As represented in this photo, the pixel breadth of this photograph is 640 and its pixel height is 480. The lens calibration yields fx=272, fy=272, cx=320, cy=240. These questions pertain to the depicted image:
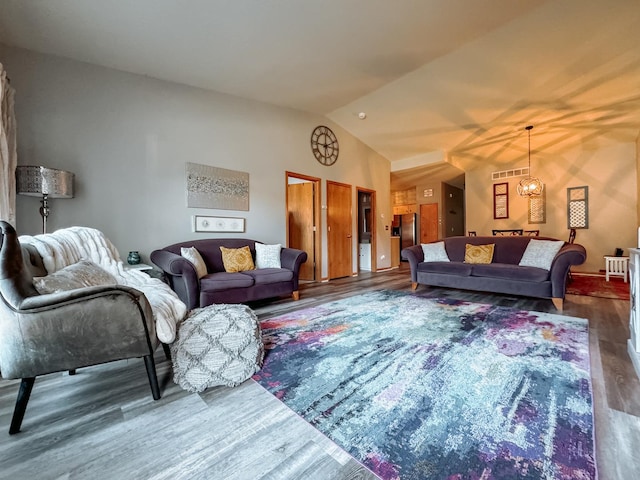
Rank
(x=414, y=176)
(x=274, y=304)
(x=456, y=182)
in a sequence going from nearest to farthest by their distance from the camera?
(x=274, y=304) → (x=414, y=176) → (x=456, y=182)

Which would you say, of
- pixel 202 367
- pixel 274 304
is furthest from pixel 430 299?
pixel 202 367

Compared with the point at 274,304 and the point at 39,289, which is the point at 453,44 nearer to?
the point at 274,304

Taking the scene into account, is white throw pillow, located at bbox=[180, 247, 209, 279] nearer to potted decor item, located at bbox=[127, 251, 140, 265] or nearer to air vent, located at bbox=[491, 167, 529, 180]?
potted decor item, located at bbox=[127, 251, 140, 265]

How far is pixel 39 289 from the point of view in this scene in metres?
1.34

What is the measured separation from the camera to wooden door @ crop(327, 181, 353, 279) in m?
5.42

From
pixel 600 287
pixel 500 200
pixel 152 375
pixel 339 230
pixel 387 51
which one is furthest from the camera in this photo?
pixel 500 200

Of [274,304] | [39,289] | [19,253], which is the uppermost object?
[19,253]

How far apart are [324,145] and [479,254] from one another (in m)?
Answer: 3.32

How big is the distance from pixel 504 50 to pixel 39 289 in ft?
16.2

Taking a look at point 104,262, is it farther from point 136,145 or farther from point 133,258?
point 136,145

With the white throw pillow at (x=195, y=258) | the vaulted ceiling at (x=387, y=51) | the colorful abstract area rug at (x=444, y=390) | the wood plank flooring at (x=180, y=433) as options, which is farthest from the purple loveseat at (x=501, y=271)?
the white throw pillow at (x=195, y=258)

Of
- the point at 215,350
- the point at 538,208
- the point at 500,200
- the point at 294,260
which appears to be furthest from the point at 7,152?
Result: the point at 538,208

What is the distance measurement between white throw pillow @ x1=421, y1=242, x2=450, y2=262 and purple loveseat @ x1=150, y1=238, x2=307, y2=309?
2121mm

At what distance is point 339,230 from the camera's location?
562 cm
